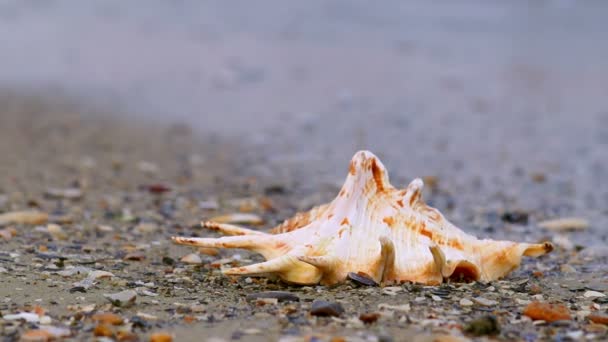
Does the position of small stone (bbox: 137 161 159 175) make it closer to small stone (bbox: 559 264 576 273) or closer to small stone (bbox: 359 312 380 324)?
small stone (bbox: 559 264 576 273)

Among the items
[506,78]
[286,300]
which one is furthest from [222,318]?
[506,78]

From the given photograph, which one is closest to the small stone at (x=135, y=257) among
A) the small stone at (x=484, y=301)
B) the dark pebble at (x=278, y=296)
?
the dark pebble at (x=278, y=296)

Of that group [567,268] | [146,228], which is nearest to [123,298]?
[146,228]

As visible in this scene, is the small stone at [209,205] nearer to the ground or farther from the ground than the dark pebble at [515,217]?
nearer to the ground

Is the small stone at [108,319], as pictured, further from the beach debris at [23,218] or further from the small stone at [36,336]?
the beach debris at [23,218]

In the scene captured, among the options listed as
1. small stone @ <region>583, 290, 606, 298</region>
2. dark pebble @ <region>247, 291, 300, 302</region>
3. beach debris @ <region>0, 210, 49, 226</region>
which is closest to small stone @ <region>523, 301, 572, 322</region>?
small stone @ <region>583, 290, 606, 298</region>

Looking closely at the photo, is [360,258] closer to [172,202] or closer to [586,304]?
[586,304]

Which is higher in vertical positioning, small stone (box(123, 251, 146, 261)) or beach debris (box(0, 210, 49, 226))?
beach debris (box(0, 210, 49, 226))
